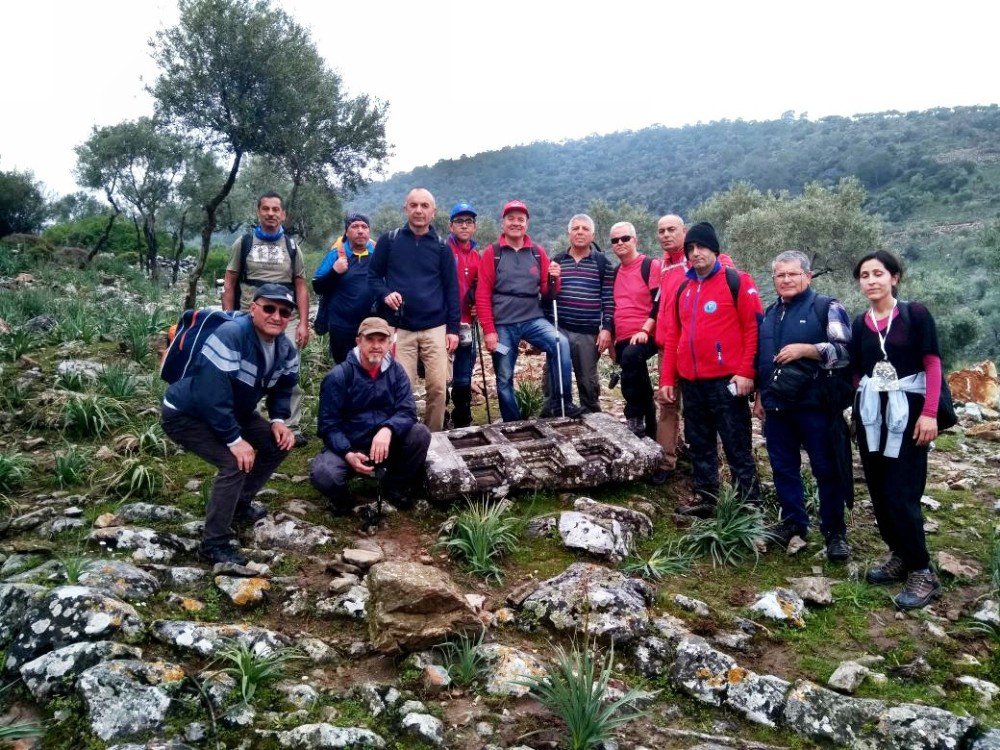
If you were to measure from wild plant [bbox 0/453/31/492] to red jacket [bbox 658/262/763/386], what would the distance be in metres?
5.31

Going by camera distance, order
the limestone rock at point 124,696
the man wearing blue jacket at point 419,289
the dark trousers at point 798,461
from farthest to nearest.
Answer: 1. the man wearing blue jacket at point 419,289
2. the dark trousers at point 798,461
3. the limestone rock at point 124,696

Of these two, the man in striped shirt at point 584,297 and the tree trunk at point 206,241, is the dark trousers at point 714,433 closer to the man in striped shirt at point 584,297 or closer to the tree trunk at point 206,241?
the man in striped shirt at point 584,297

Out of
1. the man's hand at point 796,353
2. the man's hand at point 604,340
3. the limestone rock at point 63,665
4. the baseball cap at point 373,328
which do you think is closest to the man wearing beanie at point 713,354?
the man's hand at point 796,353

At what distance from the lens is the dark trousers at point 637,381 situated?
622cm

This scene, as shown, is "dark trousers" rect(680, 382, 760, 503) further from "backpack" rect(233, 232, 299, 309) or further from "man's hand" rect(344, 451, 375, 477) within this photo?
"backpack" rect(233, 232, 299, 309)

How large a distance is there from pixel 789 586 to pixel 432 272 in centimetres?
386

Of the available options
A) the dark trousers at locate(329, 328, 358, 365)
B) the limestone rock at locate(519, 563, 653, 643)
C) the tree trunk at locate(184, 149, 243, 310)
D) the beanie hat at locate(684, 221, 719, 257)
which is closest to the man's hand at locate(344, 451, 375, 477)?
the limestone rock at locate(519, 563, 653, 643)

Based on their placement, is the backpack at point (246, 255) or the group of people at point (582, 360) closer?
the group of people at point (582, 360)

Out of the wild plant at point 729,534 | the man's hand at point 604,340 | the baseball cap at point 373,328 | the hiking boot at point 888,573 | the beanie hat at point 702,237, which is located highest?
the beanie hat at point 702,237

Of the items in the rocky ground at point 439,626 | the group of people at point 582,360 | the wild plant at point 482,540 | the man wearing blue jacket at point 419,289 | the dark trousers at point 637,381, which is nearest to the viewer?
the rocky ground at point 439,626

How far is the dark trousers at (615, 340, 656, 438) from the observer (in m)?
6.22

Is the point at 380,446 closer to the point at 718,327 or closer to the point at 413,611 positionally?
the point at 413,611

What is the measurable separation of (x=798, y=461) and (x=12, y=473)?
5.94 m

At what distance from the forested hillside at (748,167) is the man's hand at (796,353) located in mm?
18798
